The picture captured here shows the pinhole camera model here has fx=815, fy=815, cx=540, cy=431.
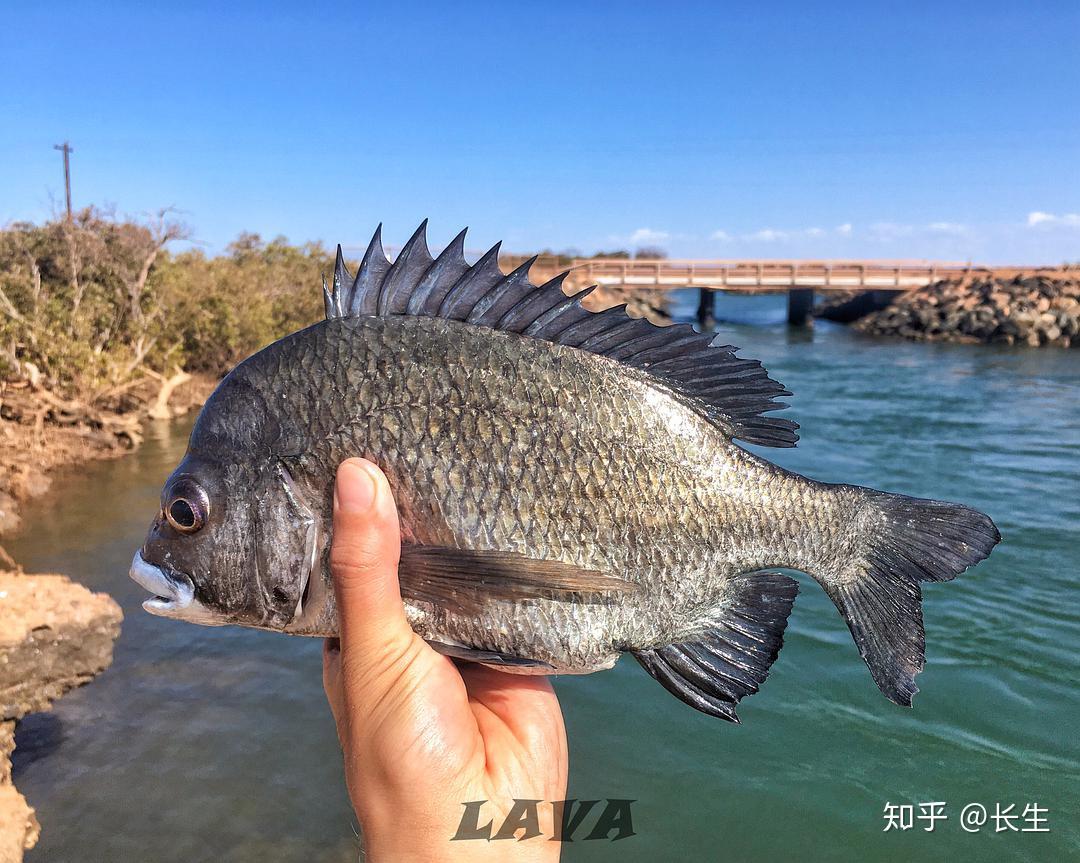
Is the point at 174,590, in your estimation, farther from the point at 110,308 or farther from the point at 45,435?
the point at 110,308

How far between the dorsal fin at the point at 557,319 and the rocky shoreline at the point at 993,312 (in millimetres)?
43567

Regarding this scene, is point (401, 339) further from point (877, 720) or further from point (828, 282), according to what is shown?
point (828, 282)

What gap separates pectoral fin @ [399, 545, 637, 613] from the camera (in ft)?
6.53

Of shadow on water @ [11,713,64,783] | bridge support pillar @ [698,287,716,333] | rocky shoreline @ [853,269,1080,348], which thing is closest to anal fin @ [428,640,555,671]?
shadow on water @ [11,713,64,783]

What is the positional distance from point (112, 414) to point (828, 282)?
140ft

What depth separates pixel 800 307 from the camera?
185 feet

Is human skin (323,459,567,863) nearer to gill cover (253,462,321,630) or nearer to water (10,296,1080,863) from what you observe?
gill cover (253,462,321,630)

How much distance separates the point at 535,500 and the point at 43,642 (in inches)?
246

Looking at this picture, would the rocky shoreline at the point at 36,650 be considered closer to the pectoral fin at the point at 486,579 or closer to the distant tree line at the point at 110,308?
the pectoral fin at the point at 486,579

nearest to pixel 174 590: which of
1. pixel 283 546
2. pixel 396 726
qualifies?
pixel 283 546

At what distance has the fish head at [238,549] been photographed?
206 cm

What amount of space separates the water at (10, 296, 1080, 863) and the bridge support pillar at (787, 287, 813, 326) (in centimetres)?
4448

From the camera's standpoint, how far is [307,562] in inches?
81.7

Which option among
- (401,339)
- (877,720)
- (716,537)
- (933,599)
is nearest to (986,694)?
(877,720)
